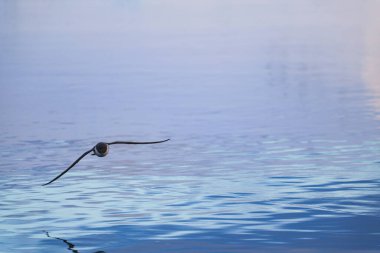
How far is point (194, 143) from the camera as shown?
204 ft

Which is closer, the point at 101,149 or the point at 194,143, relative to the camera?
the point at 101,149

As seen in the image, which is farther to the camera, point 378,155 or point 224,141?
point 224,141

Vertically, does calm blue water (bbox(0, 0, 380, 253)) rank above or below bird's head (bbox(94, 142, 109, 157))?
below

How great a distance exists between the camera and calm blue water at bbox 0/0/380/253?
4272 centimetres

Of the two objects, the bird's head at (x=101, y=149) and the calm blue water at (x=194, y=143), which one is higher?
the bird's head at (x=101, y=149)

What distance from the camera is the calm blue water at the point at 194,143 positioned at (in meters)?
42.7

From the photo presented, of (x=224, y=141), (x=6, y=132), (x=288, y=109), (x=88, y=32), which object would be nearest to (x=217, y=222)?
(x=224, y=141)

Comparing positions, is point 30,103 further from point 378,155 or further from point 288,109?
point 378,155

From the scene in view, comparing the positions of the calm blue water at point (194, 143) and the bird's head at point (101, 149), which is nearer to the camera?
the bird's head at point (101, 149)

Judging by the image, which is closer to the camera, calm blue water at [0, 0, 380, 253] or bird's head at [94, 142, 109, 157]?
bird's head at [94, 142, 109, 157]

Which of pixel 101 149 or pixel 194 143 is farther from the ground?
pixel 101 149

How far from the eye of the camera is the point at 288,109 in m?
77.9

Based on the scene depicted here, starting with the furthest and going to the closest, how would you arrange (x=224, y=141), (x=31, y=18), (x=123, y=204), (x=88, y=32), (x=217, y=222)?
(x=31, y=18) < (x=88, y=32) < (x=224, y=141) < (x=123, y=204) < (x=217, y=222)

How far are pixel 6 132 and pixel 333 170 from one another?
2212 centimetres
